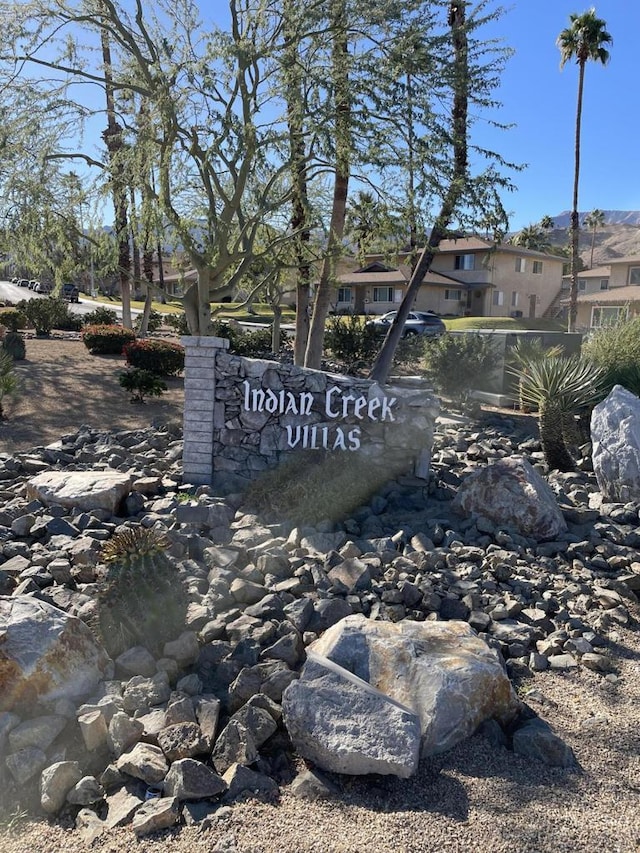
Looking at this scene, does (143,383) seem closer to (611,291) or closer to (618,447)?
(618,447)

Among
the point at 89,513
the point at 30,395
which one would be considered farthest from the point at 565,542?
the point at 30,395

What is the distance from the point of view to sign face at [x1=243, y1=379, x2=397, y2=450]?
8.54m

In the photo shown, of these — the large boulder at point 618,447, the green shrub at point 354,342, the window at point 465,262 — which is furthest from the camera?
the window at point 465,262

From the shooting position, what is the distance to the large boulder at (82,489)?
7336 millimetres

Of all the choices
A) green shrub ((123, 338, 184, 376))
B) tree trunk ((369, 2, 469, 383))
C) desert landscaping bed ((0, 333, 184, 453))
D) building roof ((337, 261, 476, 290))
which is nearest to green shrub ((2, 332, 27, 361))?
desert landscaping bed ((0, 333, 184, 453))

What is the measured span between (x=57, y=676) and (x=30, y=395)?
11544mm

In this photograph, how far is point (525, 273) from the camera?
179ft

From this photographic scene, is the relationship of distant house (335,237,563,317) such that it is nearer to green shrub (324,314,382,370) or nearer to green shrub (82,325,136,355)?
green shrub (324,314,382,370)

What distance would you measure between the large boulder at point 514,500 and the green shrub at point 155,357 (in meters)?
11.0

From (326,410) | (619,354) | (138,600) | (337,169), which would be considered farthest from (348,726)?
(337,169)

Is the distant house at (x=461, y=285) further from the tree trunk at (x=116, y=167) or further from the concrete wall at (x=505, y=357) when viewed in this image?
the tree trunk at (x=116, y=167)

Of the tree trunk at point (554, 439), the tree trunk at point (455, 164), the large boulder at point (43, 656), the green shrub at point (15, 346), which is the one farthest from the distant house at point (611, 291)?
the large boulder at point (43, 656)

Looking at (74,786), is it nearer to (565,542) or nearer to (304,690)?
(304,690)

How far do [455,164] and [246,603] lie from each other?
31.2 ft
